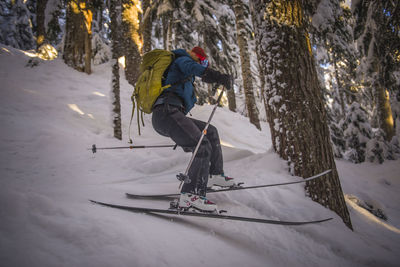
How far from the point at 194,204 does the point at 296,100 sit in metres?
2.01

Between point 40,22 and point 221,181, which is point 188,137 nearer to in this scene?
point 221,181

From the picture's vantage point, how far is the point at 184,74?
8.23 feet

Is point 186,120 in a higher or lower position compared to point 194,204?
higher

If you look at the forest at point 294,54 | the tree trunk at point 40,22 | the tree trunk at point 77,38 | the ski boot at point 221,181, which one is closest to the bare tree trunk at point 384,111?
the forest at point 294,54

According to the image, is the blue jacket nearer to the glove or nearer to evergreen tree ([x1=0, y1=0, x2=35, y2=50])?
the glove

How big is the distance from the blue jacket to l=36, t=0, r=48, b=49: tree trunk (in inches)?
481

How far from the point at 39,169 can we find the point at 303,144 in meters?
4.58

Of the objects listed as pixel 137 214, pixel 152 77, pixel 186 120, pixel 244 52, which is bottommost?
pixel 137 214

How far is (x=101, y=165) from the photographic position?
4.50m

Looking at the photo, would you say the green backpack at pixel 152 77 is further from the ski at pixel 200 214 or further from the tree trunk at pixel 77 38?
the tree trunk at pixel 77 38

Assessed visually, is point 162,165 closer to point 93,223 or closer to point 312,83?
point 93,223

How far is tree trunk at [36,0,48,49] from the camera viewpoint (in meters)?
11.2

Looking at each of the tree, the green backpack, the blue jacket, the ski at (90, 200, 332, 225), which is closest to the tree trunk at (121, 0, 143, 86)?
the green backpack

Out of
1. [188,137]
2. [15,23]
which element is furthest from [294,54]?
[15,23]
